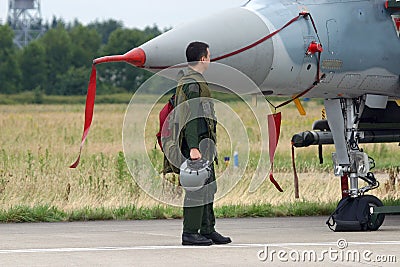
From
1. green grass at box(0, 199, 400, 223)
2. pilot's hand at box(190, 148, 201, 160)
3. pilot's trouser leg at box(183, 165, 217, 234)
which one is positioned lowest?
green grass at box(0, 199, 400, 223)

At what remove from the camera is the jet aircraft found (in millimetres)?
10781

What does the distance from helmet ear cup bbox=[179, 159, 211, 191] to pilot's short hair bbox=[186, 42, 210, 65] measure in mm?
901

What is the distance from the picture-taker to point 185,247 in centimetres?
1038

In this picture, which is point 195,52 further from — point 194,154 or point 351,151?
point 351,151

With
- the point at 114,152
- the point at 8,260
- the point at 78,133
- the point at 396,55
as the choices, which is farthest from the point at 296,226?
the point at 78,133

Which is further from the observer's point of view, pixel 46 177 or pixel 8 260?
pixel 46 177

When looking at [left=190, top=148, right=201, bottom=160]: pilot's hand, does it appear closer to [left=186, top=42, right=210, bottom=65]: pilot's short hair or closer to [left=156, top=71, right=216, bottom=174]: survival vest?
[left=156, top=71, right=216, bottom=174]: survival vest

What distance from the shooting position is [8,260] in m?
9.61

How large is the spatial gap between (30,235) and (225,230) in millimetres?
2086

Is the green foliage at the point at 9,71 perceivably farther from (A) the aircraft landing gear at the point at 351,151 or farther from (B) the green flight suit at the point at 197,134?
(B) the green flight suit at the point at 197,134

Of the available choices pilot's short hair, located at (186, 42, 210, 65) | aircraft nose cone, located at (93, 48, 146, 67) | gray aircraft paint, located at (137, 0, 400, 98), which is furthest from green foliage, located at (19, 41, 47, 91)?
pilot's short hair, located at (186, 42, 210, 65)

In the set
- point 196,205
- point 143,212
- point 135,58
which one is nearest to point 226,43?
A: point 135,58

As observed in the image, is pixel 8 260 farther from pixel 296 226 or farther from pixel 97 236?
pixel 296 226

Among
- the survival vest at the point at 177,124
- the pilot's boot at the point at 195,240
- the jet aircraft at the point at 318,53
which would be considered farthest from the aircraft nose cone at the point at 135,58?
the pilot's boot at the point at 195,240
